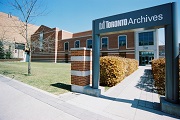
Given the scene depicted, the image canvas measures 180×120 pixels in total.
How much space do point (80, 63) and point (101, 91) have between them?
1.61m

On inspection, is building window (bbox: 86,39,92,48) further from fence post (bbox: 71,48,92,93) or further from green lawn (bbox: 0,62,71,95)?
fence post (bbox: 71,48,92,93)

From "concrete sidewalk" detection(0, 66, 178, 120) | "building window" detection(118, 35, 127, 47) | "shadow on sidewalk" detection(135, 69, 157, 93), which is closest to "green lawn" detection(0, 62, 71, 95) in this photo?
"concrete sidewalk" detection(0, 66, 178, 120)

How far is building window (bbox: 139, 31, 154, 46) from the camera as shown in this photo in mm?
26828

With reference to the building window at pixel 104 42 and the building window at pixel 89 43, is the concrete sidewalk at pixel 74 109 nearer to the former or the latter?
the building window at pixel 104 42

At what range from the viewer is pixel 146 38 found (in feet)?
89.7

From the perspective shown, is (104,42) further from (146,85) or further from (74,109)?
(74,109)

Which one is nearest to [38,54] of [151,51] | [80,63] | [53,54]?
[53,54]

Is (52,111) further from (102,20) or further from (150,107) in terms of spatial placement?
(102,20)

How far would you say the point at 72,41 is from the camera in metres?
38.4

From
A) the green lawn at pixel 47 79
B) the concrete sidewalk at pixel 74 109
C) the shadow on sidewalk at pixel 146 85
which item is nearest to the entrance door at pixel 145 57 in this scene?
the shadow on sidewalk at pixel 146 85

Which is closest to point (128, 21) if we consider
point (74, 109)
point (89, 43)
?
point (74, 109)

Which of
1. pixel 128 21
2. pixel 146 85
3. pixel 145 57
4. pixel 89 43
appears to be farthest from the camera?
pixel 89 43

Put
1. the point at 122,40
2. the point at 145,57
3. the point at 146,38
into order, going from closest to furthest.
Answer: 1. the point at 146,38
2. the point at 145,57
3. the point at 122,40

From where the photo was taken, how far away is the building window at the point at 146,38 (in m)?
26.8
